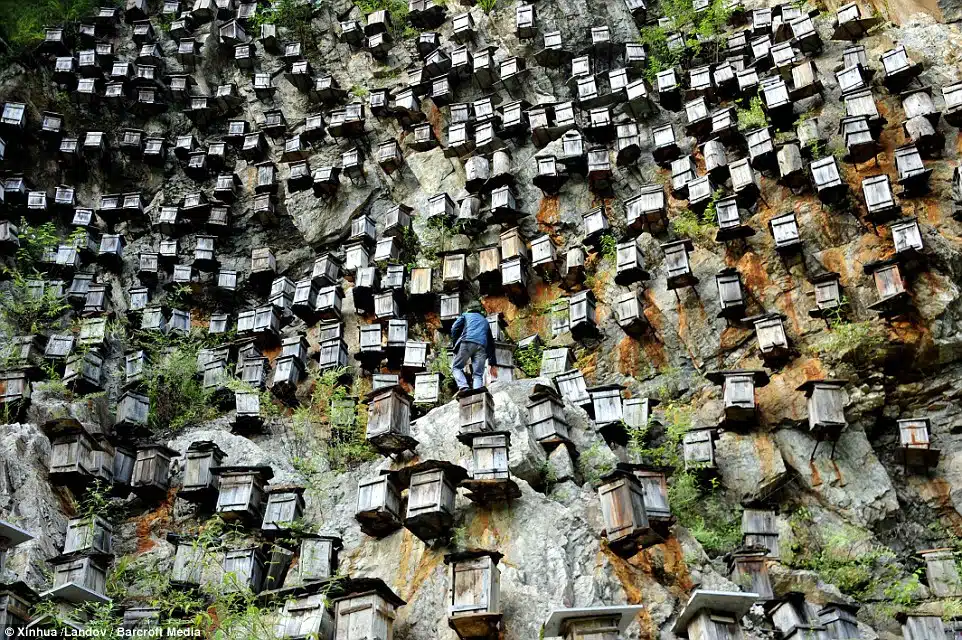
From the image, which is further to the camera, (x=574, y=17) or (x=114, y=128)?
(x=114, y=128)

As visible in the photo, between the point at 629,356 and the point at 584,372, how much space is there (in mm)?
1026

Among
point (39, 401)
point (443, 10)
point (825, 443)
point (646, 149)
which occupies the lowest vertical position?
point (825, 443)

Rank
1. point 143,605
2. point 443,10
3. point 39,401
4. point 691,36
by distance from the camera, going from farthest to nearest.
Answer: point 443,10 < point 691,36 < point 39,401 < point 143,605

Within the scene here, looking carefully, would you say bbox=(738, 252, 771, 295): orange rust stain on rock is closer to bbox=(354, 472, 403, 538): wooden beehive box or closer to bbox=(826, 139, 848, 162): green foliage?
bbox=(826, 139, 848, 162): green foliage

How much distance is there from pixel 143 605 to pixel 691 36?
19.8 metres

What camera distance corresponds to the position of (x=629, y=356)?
19.0m

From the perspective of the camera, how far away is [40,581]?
14.1m

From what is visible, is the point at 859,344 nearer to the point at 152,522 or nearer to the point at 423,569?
the point at 423,569

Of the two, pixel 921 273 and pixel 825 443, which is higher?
pixel 921 273

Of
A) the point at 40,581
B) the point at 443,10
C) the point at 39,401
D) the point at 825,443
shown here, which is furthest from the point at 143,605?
the point at 443,10

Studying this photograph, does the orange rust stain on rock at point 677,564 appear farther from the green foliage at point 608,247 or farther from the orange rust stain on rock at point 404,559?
the green foliage at point 608,247

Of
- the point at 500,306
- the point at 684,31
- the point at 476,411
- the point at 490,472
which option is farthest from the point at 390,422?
the point at 684,31

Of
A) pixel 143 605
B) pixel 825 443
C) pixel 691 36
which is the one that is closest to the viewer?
pixel 143 605

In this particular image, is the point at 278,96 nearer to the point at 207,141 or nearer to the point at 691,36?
the point at 207,141
